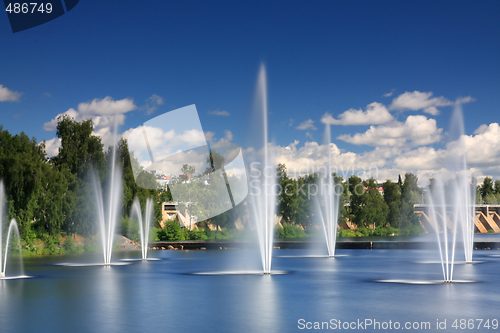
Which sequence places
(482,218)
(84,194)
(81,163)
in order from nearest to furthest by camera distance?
(84,194) < (81,163) < (482,218)

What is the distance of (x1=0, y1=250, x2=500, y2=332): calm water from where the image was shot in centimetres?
1153

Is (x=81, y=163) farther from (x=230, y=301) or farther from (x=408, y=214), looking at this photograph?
(x=408, y=214)

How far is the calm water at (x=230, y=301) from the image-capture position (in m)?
11.5

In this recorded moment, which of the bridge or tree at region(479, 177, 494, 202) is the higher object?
tree at region(479, 177, 494, 202)

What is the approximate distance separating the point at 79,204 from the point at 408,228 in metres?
→ 60.8

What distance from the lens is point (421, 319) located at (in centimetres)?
1147

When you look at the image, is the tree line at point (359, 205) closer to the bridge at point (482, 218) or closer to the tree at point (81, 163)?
the bridge at point (482, 218)

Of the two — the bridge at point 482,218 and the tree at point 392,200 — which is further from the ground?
the tree at point 392,200

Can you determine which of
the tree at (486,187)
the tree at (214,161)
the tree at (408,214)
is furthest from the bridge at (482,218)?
the tree at (214,161)

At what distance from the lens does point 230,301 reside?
1444cm

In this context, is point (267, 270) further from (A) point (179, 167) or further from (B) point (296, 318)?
(A) point (179, 167)

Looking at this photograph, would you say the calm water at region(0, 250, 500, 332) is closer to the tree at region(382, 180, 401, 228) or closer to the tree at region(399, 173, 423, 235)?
the tree at region(399, 173, 423, 235)

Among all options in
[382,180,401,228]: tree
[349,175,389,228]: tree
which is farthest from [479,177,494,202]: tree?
[349,175,389,228]: tree

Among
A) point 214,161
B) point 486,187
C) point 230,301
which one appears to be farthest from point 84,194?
point 486,187
